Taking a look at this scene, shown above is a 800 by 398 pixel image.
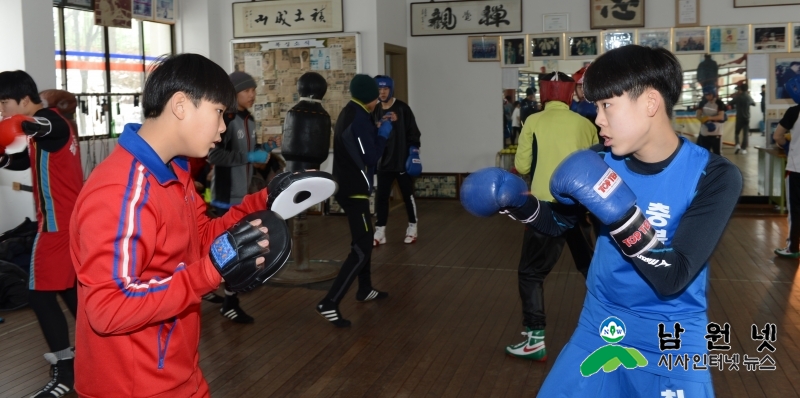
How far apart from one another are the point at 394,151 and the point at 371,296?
2109mm

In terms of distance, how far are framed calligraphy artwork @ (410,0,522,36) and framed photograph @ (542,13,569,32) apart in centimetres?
33

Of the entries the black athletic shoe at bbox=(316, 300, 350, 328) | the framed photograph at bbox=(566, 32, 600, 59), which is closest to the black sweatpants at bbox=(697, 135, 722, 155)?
the framed photograph at bbox=(566, 32, 600, 59)

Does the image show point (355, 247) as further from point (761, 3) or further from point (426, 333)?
point (761, 3)

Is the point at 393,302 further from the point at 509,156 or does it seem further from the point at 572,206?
the point at 509,156

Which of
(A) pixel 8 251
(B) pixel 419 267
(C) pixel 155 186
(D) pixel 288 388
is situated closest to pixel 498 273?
(B) pixel 419 267

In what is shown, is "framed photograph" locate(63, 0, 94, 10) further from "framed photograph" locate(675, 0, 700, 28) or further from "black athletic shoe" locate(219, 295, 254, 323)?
"framed photograph" locate(675, 0, 700, 28)

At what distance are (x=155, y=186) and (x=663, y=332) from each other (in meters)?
1.27

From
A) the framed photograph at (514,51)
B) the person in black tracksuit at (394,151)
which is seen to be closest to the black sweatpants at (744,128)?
the framed photograph at (514,51)

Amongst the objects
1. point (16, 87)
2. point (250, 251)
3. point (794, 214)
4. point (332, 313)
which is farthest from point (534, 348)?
point (794, 214)

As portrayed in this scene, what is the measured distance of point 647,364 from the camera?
1835 mm

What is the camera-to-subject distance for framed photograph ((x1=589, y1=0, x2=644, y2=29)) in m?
8.98

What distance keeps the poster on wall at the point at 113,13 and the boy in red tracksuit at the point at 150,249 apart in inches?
236

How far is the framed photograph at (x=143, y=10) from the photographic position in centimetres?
776

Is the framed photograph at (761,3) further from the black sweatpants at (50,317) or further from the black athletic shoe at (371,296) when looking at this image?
the black sweatpants at (50,317)
